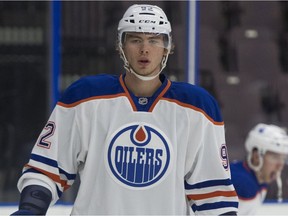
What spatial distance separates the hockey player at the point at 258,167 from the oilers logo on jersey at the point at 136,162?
4.74 feet

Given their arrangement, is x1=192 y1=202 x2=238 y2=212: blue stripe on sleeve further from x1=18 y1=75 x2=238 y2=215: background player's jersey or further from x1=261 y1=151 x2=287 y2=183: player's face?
x1=261 y1=151 x2=287 y2=183: player's face

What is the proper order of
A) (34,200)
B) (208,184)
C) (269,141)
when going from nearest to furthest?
(34,200), (208,184), (269,141)

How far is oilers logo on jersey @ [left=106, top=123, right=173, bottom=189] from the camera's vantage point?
2412 mm

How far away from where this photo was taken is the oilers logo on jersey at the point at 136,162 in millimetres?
2412

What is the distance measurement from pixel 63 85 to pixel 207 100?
324cm

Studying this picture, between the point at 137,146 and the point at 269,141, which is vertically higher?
the point at 137,146

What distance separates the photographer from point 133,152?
7.96ft

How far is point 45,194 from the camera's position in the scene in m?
2.38

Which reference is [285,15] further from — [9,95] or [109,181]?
[109,181]

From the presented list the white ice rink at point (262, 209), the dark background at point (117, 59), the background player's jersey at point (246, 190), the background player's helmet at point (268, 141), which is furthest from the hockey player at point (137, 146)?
the dark background at point (117, 59)

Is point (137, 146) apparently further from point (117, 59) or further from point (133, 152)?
point (117, 59)

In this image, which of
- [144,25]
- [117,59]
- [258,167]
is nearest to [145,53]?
[144,25]

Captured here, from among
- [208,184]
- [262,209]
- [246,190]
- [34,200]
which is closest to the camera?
[34,200]

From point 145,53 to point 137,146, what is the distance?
0.25 metres
